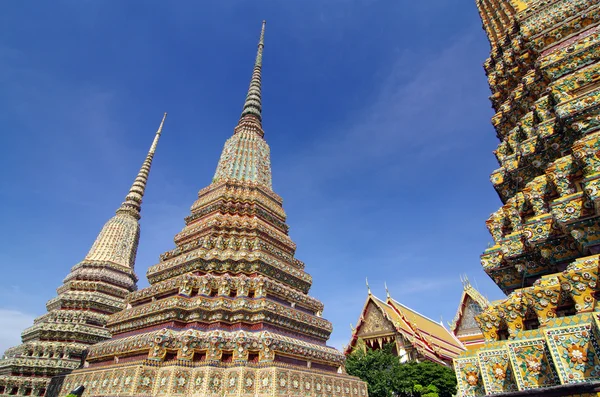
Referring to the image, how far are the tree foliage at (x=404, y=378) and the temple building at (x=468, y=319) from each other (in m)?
10.2

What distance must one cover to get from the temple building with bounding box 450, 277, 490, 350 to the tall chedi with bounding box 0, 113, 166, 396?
2330cm

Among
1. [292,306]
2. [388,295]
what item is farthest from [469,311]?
[292,306]

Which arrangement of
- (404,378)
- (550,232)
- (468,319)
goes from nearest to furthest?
(550,232), (404,378), (468,319)

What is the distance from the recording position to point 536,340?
398 centimetres

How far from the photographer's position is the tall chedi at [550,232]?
3.73m

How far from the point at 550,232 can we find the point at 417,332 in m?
19.4

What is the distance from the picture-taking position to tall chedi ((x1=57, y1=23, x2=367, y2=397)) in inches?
312

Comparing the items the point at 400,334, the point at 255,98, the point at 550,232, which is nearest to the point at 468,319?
the point at 400,334

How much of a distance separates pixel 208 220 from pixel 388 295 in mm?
17617

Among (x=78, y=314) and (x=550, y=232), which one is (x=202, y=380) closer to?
(x=550, y=232)

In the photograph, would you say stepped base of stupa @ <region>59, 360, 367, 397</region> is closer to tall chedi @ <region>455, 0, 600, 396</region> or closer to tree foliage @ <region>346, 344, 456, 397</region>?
tall chedi @ <region>455, 0, 600, 396</region>

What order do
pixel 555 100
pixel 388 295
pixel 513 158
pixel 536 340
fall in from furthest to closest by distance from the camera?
pixel 388 295
pixel 513 158
pixel 555 100
pixel 536 340

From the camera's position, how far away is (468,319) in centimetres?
2678

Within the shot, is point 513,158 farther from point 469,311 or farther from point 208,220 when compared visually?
point 469,311
